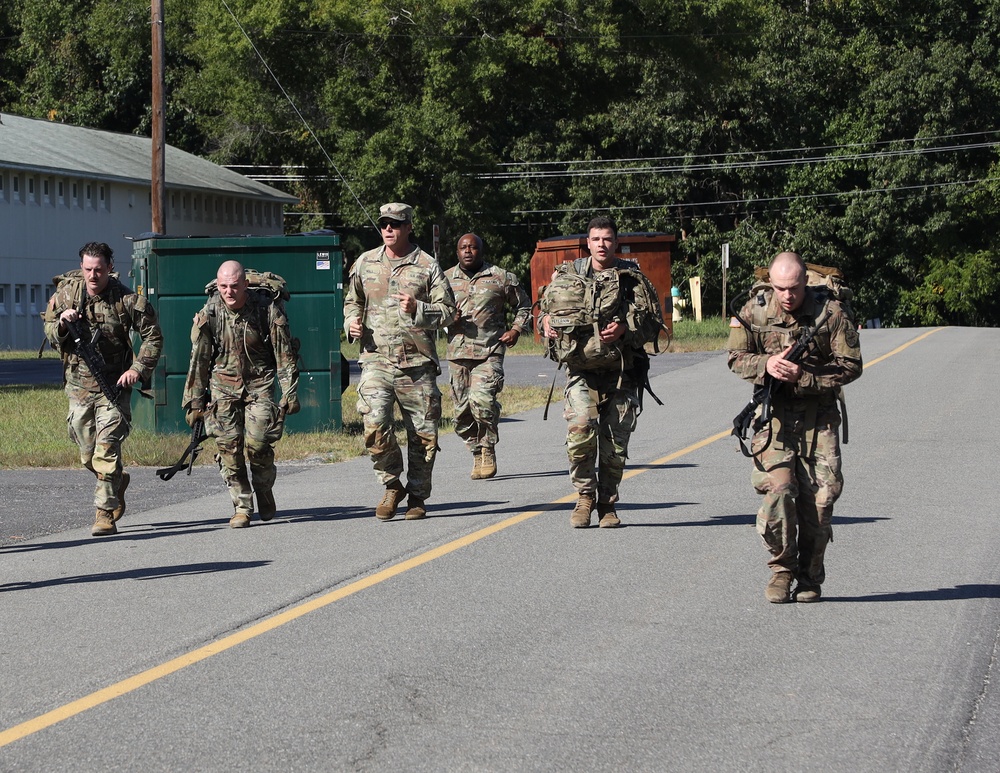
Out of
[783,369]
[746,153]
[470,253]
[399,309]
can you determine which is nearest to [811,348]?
[783,369]

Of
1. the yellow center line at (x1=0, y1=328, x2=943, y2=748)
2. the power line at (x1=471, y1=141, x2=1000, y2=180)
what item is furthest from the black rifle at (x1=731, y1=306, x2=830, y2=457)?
the power line at (x1=471, y1=141, x2=1000, y2=180)

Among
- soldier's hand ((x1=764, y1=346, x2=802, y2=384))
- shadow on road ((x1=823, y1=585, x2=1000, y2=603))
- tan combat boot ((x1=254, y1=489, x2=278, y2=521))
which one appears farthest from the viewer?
tan combat boot ((x1=254, y1=489, x2=278, y2=521))

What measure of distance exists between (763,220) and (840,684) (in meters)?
54.2

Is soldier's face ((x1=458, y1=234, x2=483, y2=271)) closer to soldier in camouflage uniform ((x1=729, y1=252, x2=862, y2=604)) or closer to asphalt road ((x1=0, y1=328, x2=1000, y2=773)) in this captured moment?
asphalt road ((x1=0, y1=328, x2=1000, y2=773))

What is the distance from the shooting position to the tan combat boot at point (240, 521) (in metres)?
10.5

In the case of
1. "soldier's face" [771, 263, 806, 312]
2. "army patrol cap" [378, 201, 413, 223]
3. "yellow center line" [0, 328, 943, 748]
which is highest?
"army patrol cap" [378, 201, 413, 223]

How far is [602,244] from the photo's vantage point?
9695mm

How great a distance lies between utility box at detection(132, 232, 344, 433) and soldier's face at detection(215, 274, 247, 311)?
19.5ft

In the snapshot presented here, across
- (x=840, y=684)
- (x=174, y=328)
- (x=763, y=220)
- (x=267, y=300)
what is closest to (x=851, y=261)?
(x=763, y=220)

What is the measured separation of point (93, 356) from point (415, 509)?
231 centimetres

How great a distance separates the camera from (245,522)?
10.5m

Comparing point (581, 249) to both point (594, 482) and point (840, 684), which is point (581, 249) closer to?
point (594, 482)

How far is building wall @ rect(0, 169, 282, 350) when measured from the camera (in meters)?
50.3

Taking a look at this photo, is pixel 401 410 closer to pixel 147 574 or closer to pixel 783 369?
pixel 147 574
